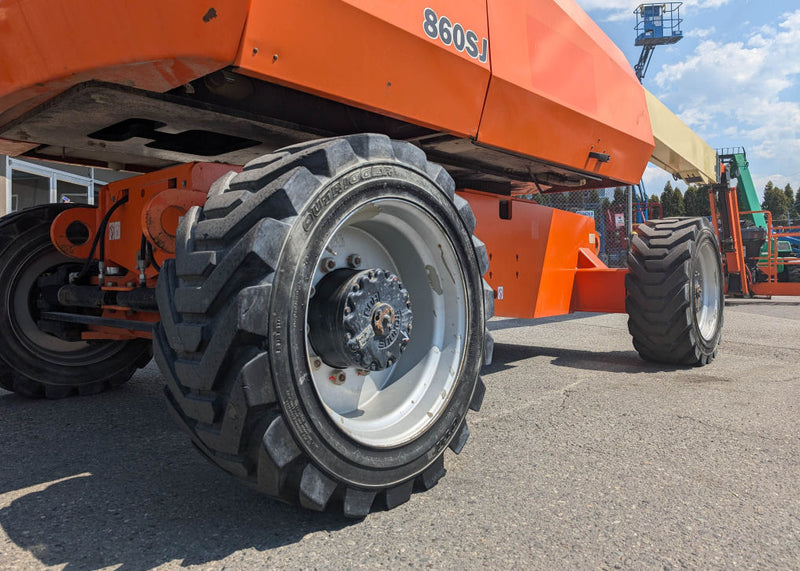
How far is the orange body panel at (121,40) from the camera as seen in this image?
1.93 metres

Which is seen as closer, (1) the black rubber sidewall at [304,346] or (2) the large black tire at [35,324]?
(1) the black rubber sidewall at [304,346]

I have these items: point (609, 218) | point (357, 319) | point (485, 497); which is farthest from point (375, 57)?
point (609, 218)

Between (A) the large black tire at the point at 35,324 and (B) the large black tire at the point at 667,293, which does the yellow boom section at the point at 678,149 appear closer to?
(B) the large black tire at the point at 667,293

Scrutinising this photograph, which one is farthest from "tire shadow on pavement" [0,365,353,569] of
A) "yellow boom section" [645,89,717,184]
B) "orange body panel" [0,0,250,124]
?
"yellow boom section" [645,89,717,184]

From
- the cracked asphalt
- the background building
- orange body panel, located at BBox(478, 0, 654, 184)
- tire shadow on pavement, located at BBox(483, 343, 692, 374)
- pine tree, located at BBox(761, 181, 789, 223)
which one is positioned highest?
pine tree, located at BBox(761, 181, 789, 223)

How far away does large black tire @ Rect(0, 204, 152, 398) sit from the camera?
386cm

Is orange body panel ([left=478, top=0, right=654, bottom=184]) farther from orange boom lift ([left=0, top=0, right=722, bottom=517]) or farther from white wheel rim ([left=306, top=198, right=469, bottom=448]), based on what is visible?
white wheel rim ([left=306, top=198, right=469, bottom=448])

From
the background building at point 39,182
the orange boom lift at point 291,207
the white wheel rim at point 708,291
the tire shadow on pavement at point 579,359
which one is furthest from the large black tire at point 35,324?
the background building at point 39,182

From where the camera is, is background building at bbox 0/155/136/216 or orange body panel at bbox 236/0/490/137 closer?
orange body panel at bbox 236/0/490/137

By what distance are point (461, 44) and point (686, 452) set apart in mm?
2278

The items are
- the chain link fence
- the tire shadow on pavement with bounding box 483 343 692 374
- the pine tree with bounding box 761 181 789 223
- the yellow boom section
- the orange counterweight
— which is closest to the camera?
the orange counterweight

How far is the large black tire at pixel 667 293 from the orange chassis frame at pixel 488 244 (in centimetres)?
36

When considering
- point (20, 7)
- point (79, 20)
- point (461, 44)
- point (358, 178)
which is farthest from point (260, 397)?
point (461, 44)

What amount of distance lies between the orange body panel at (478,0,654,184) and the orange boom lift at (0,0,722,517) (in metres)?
0.02
